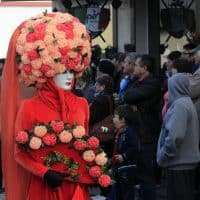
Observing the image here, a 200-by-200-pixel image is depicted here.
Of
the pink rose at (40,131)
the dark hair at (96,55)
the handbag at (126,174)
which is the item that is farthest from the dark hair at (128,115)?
the dark hair at (96,55)

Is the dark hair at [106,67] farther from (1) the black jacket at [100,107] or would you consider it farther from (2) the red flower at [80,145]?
(2) the red flower at [80,145]

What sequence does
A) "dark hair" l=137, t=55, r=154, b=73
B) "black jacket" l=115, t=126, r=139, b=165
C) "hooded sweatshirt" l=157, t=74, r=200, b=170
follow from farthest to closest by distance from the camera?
1. "dark hair" l=137, t=55, r=154, b=73
2. "black jacket" l=115, t=126, r=139, b=165
3. "hooded sweatshirt" l=157, t=74, r=200, b=170

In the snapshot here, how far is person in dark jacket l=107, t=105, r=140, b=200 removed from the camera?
23.9 ft

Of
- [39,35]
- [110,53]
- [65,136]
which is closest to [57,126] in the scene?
[65,136]

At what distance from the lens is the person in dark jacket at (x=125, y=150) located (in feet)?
23.9

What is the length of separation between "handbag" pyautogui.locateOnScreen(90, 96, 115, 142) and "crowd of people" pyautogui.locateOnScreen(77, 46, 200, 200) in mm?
14

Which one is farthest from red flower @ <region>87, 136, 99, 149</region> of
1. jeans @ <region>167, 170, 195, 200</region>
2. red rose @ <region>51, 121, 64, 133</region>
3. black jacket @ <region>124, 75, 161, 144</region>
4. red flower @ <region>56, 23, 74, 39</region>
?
black jacket @ <region>124, 75, 161, 144</region>

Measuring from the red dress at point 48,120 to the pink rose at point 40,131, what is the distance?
8cm

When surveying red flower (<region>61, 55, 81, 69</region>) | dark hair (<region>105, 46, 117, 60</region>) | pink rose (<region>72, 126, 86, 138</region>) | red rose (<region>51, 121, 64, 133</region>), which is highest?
dark hair (<region>105, 46, 117, 60</region>)

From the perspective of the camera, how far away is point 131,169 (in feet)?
24.3

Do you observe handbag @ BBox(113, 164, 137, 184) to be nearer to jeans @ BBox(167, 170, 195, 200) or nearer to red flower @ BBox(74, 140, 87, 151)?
jeans @ BBox(167, 170, 195, 200)

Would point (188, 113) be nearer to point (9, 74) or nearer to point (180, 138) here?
point (180, 138)

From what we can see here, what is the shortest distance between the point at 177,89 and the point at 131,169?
1048mm

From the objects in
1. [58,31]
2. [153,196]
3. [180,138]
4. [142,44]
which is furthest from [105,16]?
[58,31]
